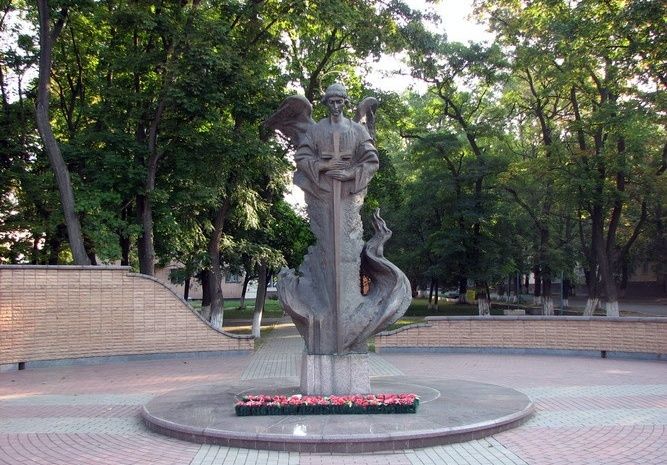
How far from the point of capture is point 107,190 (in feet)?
63.1

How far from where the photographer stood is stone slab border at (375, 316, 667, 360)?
56.7ft

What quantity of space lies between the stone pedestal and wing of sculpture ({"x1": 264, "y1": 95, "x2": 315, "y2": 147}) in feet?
12.3

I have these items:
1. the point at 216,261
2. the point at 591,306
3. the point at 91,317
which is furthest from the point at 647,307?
the point at 91,317

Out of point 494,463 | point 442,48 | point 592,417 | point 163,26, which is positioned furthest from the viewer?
point 442,48

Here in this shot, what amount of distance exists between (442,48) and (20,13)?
16.8 m

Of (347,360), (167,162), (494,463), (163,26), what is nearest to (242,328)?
(167,162)

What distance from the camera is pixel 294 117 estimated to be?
1090cm

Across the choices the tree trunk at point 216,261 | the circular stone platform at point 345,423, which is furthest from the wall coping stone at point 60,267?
the circular stone platform at point 345,423

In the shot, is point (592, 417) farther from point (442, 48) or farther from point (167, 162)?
point (442, 48)

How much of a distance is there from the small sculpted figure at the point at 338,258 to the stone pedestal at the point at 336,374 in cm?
13

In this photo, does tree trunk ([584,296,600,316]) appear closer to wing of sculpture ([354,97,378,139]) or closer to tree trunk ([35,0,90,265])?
wing of sculpture ([354,97,378,139])

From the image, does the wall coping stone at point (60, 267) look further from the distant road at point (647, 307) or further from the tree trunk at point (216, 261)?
the distant road at point (647, 307)

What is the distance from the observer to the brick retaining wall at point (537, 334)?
17.3 meters

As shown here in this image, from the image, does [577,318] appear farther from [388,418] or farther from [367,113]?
[388,418]
